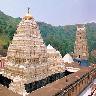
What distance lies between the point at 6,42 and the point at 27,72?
45.0 meters

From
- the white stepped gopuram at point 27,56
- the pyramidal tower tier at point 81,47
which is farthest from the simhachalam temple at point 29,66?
the pyramidal tower tier at point 81,47

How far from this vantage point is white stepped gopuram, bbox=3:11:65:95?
24.2 meters

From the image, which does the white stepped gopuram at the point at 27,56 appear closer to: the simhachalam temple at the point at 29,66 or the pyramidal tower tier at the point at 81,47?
the simhachalam temple at the point at 29,66

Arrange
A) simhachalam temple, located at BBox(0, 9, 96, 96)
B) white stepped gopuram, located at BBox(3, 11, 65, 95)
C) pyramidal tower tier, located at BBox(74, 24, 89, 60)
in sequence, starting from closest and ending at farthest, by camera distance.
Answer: simhachalam temple, located at BBox(0, 9, 96, 96), white stepped gopuram, located at BBox(3, 11, 65, 95), pyramidal tower tier, located at BBox(74, 24, 89, 60)

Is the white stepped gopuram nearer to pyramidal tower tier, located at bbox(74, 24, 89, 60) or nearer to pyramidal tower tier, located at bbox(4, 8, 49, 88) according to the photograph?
pyramidal tower tier, located at bbox(4, 8, 49, 88)

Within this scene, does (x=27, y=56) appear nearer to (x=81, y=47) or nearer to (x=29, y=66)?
(x=29, y=66)

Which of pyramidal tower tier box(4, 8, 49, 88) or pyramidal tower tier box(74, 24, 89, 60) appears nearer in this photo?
pyramidal tower tier box(4, 8, 49, 88)

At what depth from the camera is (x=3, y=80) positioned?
26.5 m

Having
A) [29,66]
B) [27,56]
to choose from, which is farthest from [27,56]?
[29,66]

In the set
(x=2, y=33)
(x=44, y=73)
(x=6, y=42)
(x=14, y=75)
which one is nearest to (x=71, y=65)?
(x=44, y=73)

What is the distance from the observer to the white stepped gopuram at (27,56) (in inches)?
955

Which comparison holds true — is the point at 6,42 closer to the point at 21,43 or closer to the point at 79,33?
the point at 79,33

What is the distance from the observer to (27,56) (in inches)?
973

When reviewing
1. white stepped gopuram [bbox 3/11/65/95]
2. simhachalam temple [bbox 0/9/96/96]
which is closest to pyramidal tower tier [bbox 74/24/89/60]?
simhachalam temple [bbox 0/9/96/96]
